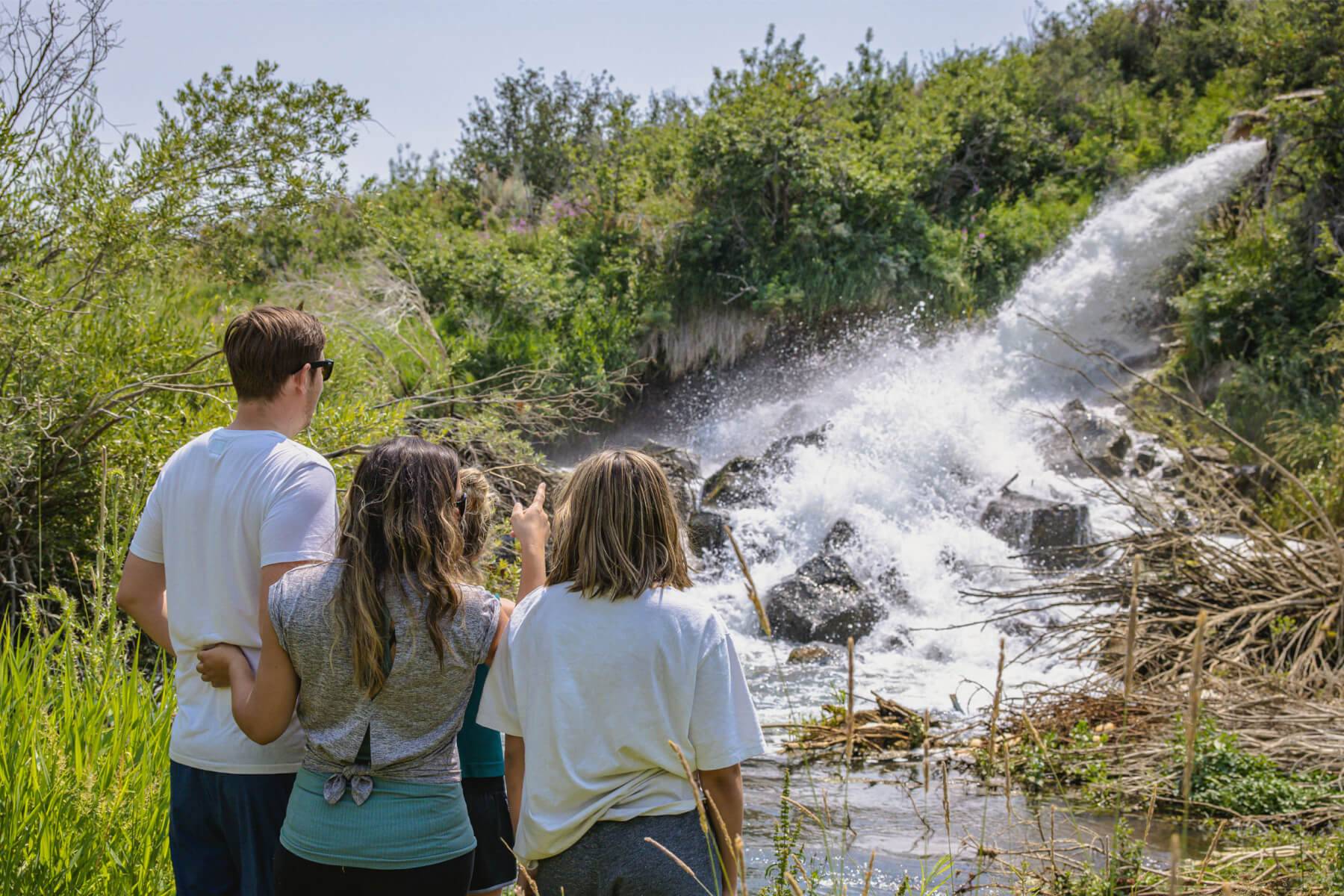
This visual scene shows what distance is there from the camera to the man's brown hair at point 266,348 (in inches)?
88.7

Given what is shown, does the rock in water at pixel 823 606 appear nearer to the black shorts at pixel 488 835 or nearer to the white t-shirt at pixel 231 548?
the black shorts at pixel 488 835

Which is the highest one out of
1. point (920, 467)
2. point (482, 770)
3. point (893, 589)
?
point (482, 770)

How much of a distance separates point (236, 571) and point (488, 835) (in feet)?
2.68

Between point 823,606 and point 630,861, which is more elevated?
point 630,861

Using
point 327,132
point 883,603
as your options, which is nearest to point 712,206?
point 883,603

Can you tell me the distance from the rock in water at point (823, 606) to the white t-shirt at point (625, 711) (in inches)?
281

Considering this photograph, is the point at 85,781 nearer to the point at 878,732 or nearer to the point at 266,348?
Result: the point at 266,348

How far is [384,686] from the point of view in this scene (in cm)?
209

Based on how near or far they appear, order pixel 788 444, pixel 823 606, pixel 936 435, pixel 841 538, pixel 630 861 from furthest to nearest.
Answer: pixel 936 435 < pixel 788 444 < pixel 841 538 < pixel 823 606 < pixel 630 861

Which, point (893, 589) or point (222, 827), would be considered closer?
point (222, 827)

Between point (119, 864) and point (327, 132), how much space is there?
4137 millimetres

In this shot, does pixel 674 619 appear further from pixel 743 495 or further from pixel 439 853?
pixel 743 495

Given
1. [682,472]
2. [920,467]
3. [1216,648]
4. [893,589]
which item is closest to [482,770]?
[1216,648]

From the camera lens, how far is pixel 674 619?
210 centimetres
